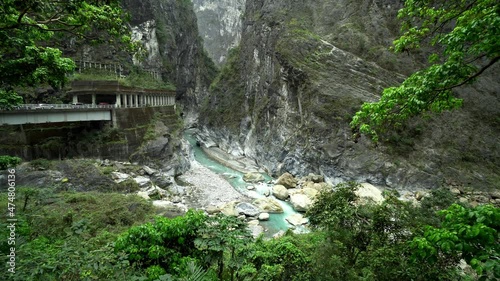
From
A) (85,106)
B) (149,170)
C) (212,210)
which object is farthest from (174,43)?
(212,210)

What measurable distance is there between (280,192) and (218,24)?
9376 cm

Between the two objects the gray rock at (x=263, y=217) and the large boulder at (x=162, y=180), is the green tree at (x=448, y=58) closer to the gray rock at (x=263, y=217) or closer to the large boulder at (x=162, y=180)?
the gray rock at (x=263, y=217)

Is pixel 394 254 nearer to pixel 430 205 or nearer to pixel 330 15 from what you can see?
pixel 430 205

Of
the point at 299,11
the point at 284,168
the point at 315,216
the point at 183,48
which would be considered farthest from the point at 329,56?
the point at 183,48

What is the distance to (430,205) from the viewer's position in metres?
9.57

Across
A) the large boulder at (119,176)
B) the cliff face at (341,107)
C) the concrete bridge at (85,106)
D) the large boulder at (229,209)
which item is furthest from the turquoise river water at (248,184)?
the concrete bridge at (85,106)

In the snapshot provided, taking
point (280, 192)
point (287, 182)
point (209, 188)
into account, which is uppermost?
point (287, 182)

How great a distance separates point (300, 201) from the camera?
2034cm

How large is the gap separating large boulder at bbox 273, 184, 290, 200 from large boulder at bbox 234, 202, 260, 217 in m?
3.39

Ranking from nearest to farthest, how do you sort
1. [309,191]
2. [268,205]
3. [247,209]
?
1. [247,209]
2. [268,205]
3. [309,191]

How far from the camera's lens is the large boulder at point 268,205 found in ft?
63.6

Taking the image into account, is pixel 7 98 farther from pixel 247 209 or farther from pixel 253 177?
pixel 253 177

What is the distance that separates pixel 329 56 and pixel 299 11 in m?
10.7

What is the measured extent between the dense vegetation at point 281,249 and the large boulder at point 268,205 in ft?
41.4
